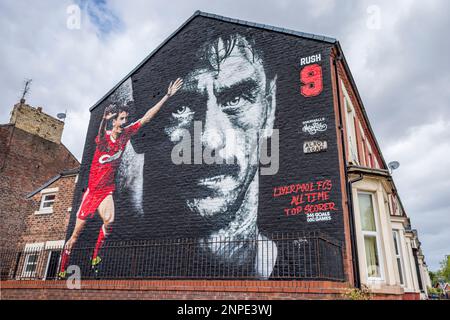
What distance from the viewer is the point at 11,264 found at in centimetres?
1758

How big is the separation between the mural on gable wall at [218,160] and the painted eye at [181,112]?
2.0 inches

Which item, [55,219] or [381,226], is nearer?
[381,226]

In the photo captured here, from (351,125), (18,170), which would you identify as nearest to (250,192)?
(351,125)

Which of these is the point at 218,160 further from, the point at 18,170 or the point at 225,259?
the point at 18,170

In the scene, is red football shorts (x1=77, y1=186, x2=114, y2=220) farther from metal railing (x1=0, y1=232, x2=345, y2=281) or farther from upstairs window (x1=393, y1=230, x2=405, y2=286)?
upstairs window (x1=393, y1=230, x2=405, y2=286)

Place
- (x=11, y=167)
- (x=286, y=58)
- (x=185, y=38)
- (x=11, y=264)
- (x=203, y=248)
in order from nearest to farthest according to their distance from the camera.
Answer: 1. (x=203, y=248)
2. (x=286, y=58)
3. (x=185, y=38)
4. (x=11, y=264)
5. (x=11, y=167)

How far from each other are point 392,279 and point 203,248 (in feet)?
18.9

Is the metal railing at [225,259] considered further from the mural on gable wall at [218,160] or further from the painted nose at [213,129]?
the painted nose at [213,129]

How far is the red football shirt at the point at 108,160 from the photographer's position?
15564 mm

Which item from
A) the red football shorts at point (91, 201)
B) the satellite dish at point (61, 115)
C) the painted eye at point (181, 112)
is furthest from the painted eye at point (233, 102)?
the satellite dish at point (61, 115)

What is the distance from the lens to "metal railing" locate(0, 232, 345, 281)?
9703mm

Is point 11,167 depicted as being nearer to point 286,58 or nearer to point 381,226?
point 286,58

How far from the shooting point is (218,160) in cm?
1321

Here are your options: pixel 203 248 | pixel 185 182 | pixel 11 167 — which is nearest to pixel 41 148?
pixel 11 167
